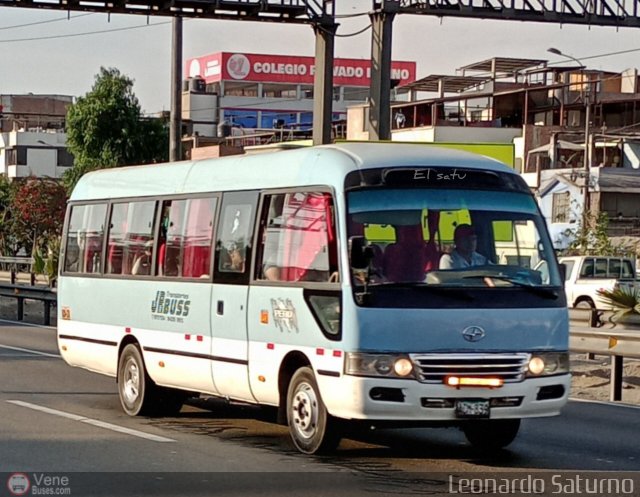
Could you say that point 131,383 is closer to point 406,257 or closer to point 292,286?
point 292,286

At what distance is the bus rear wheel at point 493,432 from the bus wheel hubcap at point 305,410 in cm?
134

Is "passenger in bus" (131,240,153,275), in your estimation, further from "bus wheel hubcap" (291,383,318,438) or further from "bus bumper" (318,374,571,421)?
"bus bumper" (318,374,571,421)

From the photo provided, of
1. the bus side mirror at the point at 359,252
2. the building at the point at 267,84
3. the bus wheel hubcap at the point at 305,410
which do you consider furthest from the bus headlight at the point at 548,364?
the building at the point at 267,84

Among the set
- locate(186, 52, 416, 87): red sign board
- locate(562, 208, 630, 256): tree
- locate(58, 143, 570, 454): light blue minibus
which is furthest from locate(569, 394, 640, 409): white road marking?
locate(186, 52, 416, 87): red sign board

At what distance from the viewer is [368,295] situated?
10.7m

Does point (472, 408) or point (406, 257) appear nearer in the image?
point (472, 408)

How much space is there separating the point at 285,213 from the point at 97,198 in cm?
463

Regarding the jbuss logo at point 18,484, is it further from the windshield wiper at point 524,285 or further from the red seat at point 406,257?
the windshield wiper at point 524,285

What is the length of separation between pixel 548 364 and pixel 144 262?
5227mm

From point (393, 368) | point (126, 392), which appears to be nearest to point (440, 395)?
point (393, 368)

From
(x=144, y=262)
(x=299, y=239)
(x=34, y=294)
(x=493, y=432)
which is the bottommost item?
(x=493, y=432)

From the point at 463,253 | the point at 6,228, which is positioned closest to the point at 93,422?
the point at 463,253

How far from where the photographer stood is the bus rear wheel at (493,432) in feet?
38.4

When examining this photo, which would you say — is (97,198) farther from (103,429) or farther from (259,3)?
(259,3)
